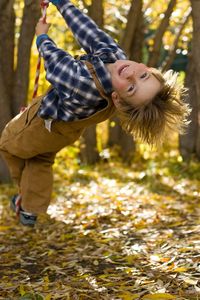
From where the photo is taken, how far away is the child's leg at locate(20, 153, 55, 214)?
3902 mm

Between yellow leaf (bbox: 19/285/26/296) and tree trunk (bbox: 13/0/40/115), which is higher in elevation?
tree trunk (bbox: 13/0/40/115)

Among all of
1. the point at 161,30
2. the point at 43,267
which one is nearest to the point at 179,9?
the point at 161,30

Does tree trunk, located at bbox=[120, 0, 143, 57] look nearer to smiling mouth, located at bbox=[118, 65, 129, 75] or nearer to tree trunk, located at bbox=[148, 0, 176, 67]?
tree trunk, located at bbox=[148, 0, 176, 67]

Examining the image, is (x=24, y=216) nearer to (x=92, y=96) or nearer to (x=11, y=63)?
(x=92, y=96)

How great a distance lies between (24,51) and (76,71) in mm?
2690

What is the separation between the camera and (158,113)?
127 inches

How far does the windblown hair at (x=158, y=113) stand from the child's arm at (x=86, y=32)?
0.36 metres

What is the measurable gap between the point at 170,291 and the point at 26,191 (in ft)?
4.33

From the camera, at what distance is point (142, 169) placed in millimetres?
7027

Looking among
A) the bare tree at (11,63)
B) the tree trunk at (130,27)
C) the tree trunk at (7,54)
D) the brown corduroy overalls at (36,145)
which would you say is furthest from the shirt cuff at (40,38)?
the tree trunk at (130,27)

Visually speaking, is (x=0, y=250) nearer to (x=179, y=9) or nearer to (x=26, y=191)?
(x=26, y=191)

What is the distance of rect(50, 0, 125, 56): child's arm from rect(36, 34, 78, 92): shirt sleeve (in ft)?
0.59

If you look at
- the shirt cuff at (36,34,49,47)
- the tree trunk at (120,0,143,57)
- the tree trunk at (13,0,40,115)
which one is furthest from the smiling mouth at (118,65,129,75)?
the tree trunk at (120,0,143,57)

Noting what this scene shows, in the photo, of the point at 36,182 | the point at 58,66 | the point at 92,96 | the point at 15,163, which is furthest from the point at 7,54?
the point at 92,96
